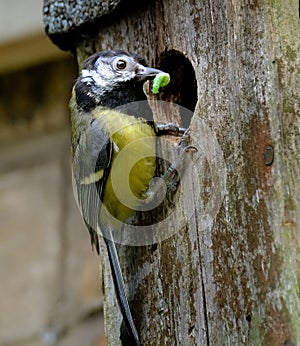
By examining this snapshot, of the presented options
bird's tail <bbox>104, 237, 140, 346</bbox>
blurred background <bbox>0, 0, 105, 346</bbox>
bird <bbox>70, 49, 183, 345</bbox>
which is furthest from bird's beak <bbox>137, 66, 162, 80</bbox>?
blurred background <bbox>0, 0, 105, 346</bbox>

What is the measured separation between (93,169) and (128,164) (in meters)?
0.10

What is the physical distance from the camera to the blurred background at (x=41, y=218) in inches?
166

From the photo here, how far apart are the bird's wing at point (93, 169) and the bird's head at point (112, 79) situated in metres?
0.12

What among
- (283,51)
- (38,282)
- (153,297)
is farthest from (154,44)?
(38,282)

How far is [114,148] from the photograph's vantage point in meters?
2.83

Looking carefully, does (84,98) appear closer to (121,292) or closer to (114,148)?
(114,148)

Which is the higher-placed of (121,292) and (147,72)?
(147,72)

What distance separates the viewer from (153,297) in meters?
2.71

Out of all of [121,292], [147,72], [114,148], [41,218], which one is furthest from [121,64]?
[41,218]

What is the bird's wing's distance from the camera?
2836 millimetres

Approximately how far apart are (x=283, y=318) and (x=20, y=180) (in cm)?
242

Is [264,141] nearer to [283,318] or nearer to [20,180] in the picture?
[283,318]

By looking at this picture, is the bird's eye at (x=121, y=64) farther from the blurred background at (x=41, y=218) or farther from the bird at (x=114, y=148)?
the blurred background at (x=41, y=218)

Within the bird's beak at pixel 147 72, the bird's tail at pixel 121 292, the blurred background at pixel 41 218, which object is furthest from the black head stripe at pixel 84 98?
the blurred background at pixel 41 218
